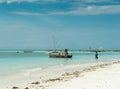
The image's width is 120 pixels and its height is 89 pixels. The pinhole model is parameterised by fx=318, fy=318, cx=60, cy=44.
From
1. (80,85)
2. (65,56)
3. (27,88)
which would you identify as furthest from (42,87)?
(65,56)

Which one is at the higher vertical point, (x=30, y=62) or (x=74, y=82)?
(x=74, y=82)

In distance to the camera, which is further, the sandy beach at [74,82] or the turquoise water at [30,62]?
the turquoise water at [30,62]

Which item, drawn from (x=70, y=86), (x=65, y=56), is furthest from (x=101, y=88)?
(x=65, y=56)

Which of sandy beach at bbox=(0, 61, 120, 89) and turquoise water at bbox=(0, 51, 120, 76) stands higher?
sandy beach at bbox=(0, 61, 120, 89)

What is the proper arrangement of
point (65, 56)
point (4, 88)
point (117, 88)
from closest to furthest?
1. point (117, 88)
2. point (4, 88)
3. point (65, 56)

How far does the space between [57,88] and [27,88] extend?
5.45 ft

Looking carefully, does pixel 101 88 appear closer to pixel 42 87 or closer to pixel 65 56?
Result: pixel 42 87

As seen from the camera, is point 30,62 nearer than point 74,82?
No

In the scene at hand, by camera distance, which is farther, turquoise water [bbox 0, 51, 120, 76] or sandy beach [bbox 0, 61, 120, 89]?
turquoise water [bbox 0, 51, 120, 76]

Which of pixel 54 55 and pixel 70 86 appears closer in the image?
pixel 70 86

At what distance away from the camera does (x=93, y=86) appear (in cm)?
1454

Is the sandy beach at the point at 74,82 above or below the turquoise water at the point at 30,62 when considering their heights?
above

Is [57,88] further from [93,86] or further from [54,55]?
[54,55]

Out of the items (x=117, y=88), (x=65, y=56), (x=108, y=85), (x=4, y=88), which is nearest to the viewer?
(x=117, y=88)
